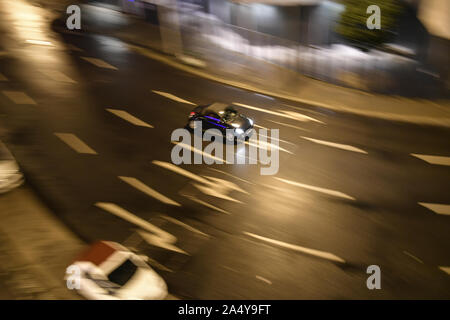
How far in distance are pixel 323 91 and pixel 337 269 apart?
40.3 feet

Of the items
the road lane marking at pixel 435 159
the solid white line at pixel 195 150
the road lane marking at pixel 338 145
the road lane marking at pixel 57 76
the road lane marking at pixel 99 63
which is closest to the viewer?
the road lane marking at pixel 435 159

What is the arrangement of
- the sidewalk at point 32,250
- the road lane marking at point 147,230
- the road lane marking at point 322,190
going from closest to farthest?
the sidewalk at point 32,250
the road lane marking at point 147,230
the road lane marking at point 322,190

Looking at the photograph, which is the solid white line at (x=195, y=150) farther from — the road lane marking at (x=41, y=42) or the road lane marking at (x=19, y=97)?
the road lane marking at (x=41, y=42)

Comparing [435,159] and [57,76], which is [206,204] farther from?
[57,76]

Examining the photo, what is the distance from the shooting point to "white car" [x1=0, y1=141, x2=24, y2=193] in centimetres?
1366

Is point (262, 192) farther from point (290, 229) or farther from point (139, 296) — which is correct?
point (139, 296)

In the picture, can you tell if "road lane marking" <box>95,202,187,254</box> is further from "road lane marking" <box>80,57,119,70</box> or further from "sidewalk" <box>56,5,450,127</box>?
"road lane marking" <box>80,57,119,70</box>

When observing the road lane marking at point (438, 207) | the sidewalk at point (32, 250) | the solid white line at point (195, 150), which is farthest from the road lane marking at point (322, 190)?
the sidewalk at point (32, 250)

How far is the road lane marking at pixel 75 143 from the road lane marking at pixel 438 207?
12701 mm

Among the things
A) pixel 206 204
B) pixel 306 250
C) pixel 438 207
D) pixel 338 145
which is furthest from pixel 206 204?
pixel 438 207

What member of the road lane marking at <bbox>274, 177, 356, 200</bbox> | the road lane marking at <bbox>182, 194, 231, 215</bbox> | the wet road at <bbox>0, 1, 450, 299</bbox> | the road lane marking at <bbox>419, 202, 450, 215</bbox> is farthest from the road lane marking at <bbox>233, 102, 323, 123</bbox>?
the road lane marking at <bbox>182, 194, 231, 215</bbox>

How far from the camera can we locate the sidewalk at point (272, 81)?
761 inches

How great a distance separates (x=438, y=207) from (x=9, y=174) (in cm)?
1501
